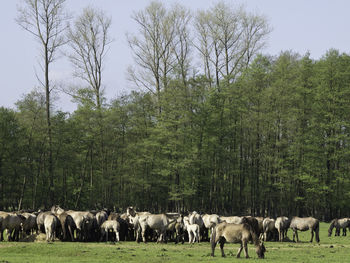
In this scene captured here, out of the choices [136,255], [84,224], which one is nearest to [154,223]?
[84,224]

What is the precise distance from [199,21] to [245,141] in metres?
17.5

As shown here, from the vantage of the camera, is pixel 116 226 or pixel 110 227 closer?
pixel 116 226

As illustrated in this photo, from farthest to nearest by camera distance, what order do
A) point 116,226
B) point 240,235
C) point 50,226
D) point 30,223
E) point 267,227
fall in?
point 267,227 < point 30,223 < point 116,226 < point 50,226 < point 240,235

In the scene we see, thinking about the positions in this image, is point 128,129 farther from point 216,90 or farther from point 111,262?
point 111,262

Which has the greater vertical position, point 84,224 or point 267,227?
point 84,224

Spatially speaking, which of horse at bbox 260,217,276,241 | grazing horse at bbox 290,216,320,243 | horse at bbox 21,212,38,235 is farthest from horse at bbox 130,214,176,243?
grazing horse at bbox 290,216,320,243

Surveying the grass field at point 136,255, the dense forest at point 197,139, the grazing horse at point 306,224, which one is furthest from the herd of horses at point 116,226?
the dense forest at point 197,139

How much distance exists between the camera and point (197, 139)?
61.3m

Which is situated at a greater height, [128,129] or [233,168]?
[128,129]

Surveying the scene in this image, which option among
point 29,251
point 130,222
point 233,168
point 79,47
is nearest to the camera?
point 29,251

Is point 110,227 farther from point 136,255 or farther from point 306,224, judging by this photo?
point 306,224

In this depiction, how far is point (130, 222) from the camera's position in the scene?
34.9 metres

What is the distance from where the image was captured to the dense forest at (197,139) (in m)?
58.8

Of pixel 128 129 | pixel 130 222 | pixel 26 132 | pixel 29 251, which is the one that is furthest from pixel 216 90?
pixel 29 251
